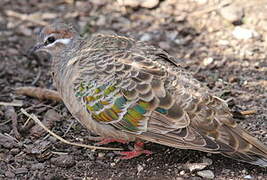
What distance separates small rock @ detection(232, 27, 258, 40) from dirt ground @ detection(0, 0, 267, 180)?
0.05 feet

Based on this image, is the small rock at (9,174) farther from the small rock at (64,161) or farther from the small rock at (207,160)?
the small rock at (207,160)

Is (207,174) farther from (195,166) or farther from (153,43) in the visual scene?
(153,43)

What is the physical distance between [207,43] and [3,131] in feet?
11.2

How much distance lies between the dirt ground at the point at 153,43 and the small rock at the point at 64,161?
0.01 metres

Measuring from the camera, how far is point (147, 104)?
5137 millimetres

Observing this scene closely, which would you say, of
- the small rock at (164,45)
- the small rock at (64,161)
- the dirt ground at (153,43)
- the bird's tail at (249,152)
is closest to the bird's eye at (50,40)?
the dirt ground at (153,43)

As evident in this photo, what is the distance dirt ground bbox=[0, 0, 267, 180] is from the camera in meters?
5.41

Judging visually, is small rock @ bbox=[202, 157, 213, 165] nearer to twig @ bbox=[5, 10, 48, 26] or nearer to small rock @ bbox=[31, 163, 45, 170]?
small rock @ bbox=[31, 163, 45, 170]

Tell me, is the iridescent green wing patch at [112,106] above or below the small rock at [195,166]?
above

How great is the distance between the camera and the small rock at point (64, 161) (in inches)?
217

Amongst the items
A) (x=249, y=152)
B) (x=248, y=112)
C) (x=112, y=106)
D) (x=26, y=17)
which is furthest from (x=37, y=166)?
(x=26, y=17)

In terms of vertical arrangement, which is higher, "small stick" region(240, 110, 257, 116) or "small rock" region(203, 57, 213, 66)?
"small stick" region(240, 110, 257, 116)

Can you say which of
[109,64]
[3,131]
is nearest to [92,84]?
[109,64]

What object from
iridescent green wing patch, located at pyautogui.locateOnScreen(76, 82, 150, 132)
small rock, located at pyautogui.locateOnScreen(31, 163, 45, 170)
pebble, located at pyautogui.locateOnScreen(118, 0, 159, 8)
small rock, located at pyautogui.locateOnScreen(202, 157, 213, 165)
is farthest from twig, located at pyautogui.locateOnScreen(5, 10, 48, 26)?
small rock, located at pyautogui.locateOnScreen(202, 157, 213, 165)
